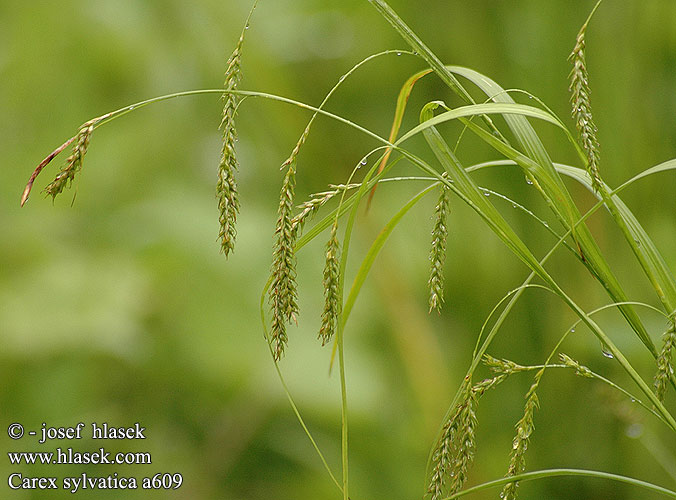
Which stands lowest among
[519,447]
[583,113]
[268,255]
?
[519,447]

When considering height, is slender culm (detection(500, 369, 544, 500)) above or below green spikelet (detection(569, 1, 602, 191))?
below

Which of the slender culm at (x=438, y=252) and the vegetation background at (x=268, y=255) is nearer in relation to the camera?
the slender culm at (x=438, y=252)

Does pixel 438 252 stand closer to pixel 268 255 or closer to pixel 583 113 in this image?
pixel 583 113

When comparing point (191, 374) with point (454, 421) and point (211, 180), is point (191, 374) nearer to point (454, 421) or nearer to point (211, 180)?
point (211, 180)

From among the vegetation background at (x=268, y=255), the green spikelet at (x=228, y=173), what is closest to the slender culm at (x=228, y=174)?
the green spikelet at (x=228, y=173)

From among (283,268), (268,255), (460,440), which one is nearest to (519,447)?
(460,440)

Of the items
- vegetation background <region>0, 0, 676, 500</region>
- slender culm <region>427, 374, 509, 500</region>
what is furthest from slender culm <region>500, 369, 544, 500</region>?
vegetation background <region>0, 0, 676, 500</region>

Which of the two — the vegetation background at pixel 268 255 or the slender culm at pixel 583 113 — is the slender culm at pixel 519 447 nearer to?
the slender culm at pixel 583 113

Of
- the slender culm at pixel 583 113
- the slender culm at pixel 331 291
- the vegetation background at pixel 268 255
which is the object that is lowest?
the slender culm at pixel 331 291

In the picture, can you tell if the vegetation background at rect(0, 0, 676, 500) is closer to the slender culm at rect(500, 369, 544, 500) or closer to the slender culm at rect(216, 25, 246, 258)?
the slender culm at rect(500, 369, 544, 500)
